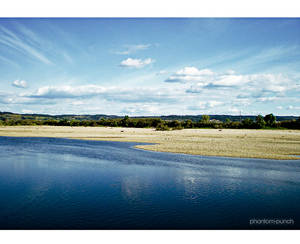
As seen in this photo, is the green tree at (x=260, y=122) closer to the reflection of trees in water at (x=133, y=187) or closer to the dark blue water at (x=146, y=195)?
the dark blue water at (x=146, y=195)

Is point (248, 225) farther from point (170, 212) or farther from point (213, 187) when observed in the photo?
point (213, 187)

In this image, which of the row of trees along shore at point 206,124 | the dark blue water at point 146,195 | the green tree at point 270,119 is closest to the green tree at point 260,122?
the row of trees along shore at point 206,124

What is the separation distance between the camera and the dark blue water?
1650 cm

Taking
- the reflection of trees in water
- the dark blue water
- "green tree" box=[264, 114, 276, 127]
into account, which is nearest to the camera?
the dark blue water

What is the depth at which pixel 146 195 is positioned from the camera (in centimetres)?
2130

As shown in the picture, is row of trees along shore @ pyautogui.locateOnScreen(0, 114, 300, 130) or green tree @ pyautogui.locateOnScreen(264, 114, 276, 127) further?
green tree @ pyautogui.locateOnScreen(264, 114, 276, 127)

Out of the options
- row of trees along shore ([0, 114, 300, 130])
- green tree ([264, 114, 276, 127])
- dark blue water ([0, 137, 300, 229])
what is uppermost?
green tree ([264, 114, 276, 127])

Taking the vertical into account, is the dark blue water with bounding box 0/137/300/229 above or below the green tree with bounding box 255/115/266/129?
below

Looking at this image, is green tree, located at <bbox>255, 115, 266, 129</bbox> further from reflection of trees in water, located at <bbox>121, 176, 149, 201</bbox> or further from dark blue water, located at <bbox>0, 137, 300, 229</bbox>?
reflection of trees in water, located at <bbox>121, 176, 149, 201</bbox>

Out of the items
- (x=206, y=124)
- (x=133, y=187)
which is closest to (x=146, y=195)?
(x=133, y=187)

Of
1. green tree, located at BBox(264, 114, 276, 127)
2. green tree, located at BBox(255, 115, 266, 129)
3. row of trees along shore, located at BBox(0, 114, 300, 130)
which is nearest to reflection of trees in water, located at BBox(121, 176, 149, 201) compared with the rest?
row of trees along shore, located at BBox(0, 114, 300, 130)

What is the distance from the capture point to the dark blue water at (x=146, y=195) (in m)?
16.5

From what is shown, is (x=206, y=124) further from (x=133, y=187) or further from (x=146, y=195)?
(x=146, y=195)

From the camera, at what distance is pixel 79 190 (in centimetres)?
2284
